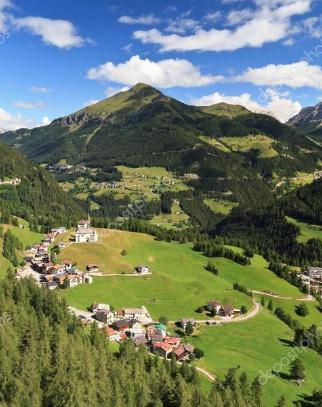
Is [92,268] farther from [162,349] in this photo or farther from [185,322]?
[162,349]

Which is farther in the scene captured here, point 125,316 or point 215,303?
point 215,303

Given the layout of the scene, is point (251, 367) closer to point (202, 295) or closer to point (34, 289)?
point (202, 295)

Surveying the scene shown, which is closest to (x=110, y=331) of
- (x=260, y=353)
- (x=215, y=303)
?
(x=260, y=353)

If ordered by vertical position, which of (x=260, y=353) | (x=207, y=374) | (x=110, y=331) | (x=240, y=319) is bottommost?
(x=260, y=353)

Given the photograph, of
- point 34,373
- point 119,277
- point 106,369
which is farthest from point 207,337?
point 34,373

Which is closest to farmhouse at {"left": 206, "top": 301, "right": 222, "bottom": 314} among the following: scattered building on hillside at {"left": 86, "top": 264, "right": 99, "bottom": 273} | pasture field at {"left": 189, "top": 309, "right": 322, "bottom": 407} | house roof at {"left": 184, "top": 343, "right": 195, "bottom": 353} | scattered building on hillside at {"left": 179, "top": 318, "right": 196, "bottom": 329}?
pasture field at {"left": 189, "top": 309, "right": 322, "bottom": 407}

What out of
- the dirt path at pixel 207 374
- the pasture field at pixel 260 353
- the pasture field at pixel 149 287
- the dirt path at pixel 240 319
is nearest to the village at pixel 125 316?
the dirt path at pixel 240 319
